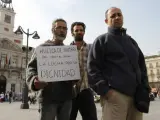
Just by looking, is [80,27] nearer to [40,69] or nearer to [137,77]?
[40,69]

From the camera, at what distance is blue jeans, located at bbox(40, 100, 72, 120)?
8.06ft

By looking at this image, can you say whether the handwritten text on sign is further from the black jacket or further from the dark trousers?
the dark trousers

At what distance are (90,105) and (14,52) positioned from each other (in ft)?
147

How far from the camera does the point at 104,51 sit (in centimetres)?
241

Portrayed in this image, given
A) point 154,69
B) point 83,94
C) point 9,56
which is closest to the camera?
point 83,94

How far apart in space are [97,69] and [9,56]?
148 ft

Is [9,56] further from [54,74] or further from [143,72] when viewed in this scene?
[143,72]

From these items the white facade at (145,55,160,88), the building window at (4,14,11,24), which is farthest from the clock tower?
the white facade at (145,55,160,88)

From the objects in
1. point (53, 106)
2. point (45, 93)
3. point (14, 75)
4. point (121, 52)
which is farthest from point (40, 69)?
point (14, 75)

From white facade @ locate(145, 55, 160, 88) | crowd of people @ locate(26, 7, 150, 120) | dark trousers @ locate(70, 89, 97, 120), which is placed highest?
white facade @ locate(145, 55, 160, 88)

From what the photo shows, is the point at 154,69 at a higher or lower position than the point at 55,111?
higher

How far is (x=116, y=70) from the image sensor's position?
90.4 inches

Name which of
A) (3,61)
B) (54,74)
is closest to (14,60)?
(3,61)

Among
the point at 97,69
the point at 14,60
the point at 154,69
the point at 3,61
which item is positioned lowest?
the point at 97,69
